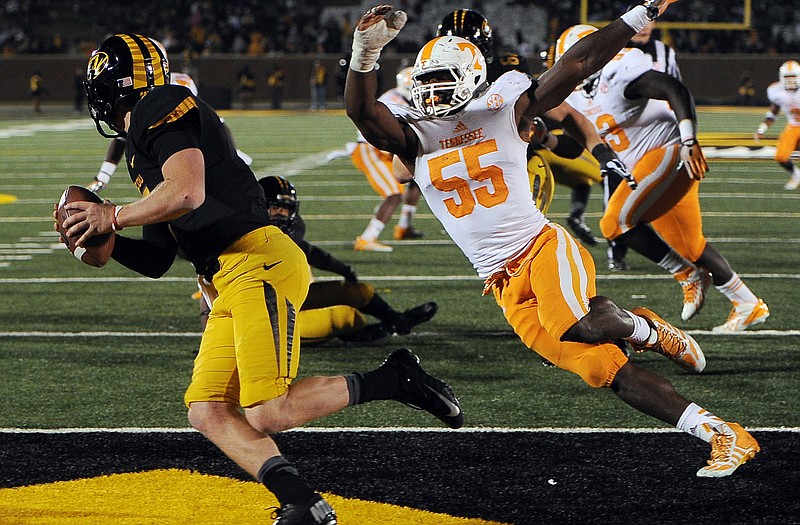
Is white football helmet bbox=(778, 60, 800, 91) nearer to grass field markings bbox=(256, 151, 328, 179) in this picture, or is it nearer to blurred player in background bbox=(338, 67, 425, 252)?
grass field markings bbox=(256, 151, 328, 179)

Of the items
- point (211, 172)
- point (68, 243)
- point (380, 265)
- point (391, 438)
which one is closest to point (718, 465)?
point (391, 438)

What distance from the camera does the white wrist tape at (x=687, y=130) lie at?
18.9 ft

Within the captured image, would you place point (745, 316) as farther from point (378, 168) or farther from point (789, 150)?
point (789, 150)

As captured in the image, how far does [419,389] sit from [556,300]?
528 millimetres

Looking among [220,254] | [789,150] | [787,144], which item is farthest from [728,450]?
[787,144]

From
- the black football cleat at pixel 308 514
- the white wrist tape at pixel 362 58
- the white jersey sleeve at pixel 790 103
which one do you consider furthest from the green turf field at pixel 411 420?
the white jersey sleeve at pixel 790 103

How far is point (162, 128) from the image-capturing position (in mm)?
3219

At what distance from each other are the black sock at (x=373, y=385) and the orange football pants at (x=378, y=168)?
19.5 ft

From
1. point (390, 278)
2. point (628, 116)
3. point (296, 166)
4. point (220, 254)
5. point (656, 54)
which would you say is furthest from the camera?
point (296, 166)

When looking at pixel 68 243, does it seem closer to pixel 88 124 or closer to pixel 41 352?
pixel 41 352

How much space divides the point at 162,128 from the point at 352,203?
9395 mm

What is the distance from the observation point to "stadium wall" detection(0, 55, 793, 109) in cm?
3338

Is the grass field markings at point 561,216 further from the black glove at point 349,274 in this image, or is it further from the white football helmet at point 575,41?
the black glove at point 349,274

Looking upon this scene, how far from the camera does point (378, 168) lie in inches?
387
